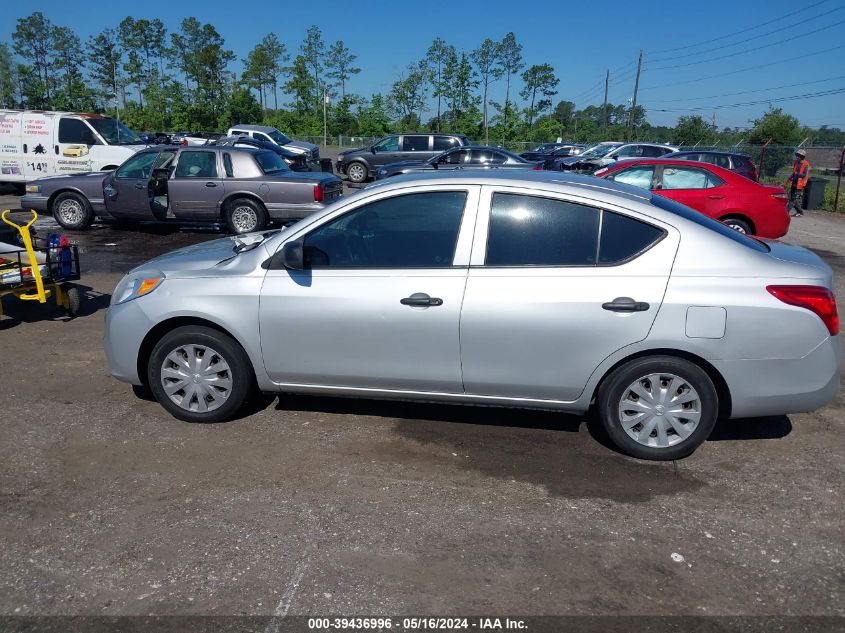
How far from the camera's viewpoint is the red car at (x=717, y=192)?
458 inches

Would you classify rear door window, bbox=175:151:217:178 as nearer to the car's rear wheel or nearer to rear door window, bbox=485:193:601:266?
the car's rear wheel

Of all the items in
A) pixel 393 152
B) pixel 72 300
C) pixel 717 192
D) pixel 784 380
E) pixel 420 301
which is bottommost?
pixel 72 300

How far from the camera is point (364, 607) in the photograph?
3.13 m

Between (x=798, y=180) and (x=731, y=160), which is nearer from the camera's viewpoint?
(x=731, y=160)

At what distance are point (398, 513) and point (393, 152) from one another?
22070 mm

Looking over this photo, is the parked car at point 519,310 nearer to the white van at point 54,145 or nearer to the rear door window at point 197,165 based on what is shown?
the rear door window at point 197,165

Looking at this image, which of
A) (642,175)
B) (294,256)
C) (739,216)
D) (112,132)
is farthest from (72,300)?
(112,132)

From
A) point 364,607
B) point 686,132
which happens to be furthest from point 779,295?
point 686,132

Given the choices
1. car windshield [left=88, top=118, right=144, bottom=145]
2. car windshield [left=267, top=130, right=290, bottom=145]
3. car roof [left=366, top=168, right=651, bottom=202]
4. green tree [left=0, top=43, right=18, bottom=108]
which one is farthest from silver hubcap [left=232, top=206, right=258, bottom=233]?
green tree [left=0, top=43, right=18, bottom=108]

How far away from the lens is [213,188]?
12.9m

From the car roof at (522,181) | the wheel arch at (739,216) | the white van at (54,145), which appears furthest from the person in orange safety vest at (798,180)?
the white van at (54,145)

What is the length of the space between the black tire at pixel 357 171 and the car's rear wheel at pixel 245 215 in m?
12.5

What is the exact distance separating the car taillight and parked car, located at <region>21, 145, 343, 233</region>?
30.9 feet

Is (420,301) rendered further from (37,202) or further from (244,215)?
(37,202)
